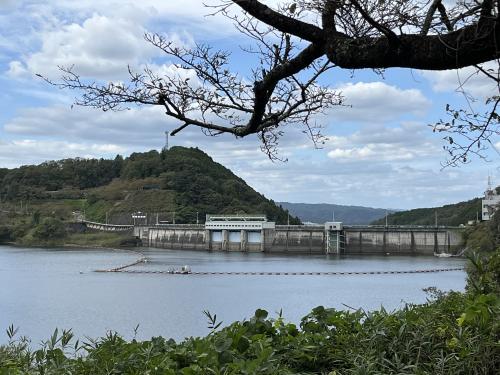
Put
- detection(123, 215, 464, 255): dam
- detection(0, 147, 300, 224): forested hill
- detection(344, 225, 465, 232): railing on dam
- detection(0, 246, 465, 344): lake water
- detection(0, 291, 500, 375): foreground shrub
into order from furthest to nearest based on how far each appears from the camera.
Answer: detection(0, 147, 300, 224): forested hill
detection(123, 215, 464, 255): dam
detection(344, 225, 465, 232): railing on dam
detection(0, 246, 465, 344): lake water
detection(0, 291, 500, 375): foreground shrub

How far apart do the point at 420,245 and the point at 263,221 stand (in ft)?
75.1

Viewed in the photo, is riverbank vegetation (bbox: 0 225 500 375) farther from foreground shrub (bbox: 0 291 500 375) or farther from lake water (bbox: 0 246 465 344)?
lake water (bbox: 0 246 465 344)

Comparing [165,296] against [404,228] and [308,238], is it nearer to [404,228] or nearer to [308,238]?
[308,238]

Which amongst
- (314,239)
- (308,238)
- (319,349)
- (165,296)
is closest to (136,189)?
(308,238)

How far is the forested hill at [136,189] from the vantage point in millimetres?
123138

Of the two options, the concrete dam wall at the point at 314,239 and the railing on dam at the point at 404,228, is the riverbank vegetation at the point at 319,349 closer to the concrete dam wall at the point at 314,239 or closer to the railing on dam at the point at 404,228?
the concrete dam wall at the point at 314,239

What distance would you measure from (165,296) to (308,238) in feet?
178

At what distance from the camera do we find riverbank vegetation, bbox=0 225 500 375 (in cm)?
241

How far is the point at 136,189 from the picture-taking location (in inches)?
5320

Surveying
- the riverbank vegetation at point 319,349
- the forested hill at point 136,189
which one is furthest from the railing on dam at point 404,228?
the riverbank vegetation at point 319,349

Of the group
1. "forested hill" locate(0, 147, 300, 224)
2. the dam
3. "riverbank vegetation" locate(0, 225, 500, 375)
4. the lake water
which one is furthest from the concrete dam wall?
"riverbank vegetation" locate(0, 225, 500, 375)

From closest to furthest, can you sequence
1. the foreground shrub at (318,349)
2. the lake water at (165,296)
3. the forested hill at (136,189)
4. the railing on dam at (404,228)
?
the foreground shrub at (318,349) < the lake water at (165,296) < the railing on dam at (404,228) < the forested hill at (136,189)

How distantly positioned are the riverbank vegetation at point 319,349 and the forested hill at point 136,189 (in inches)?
4512

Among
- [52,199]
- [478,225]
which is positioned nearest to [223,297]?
[478,225]
